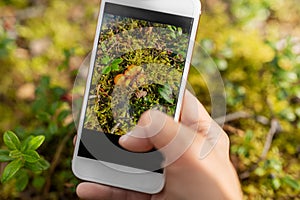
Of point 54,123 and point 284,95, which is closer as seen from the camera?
point 54,123

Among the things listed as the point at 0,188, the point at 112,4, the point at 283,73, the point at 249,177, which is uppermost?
the point at 112,4

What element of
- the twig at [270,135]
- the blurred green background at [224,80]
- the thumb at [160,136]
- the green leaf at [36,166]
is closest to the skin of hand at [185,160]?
the thumb at [160,136]

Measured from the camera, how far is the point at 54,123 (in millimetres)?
1869

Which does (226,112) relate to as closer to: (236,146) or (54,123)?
(236,146)

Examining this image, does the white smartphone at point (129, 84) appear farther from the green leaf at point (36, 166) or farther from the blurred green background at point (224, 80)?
the blurred green background at point (224, 80)

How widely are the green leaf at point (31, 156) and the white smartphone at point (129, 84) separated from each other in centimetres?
15

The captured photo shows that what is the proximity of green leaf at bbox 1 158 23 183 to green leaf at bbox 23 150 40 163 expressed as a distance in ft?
0.10

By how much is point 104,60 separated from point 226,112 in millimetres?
743

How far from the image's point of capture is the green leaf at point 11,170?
1475 mm

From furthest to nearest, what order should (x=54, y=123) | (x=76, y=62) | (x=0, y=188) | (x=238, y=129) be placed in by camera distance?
(x=76, y=62) → (x=238, y=129) → (x=0, y=188) → (x=54, y=123)

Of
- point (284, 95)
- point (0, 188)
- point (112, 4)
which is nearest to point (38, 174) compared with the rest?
point (0, 188)

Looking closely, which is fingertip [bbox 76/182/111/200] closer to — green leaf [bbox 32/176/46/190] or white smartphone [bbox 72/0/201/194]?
white smartphone [bbox 72/0/201/194]

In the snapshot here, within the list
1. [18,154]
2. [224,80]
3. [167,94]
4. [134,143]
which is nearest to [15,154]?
[18,154]

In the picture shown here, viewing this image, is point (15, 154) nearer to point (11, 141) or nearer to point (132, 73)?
point (11, 141)
